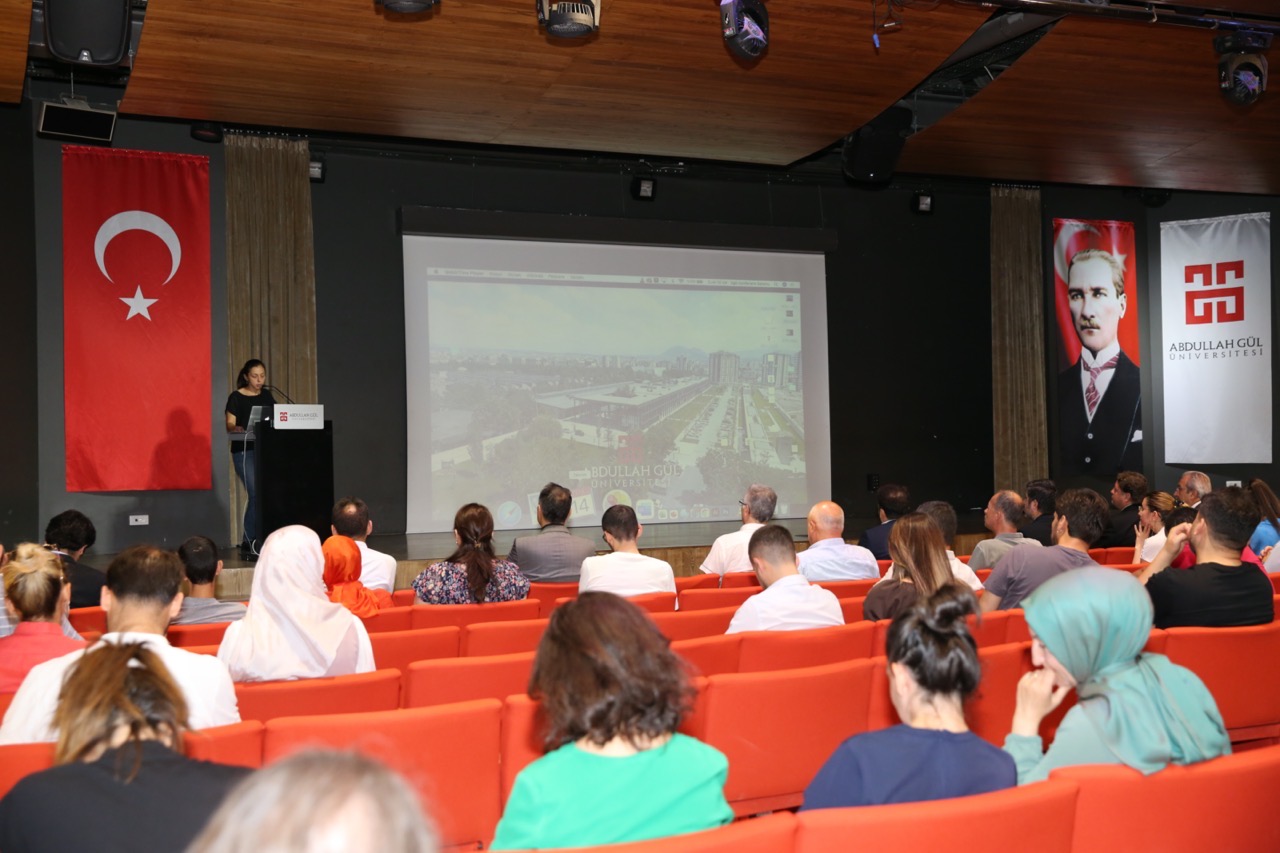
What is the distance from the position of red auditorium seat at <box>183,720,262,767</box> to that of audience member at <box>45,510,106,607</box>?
9.55ft

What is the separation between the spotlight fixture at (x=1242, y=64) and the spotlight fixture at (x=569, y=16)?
14.4ft

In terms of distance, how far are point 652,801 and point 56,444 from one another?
851 centimetres

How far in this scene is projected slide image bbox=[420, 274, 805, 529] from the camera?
32.9 feet

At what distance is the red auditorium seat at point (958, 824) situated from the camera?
1661 mm

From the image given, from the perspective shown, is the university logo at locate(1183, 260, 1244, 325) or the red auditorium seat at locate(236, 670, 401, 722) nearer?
the red auditorium seat at locate(236, 670, 401, 722)

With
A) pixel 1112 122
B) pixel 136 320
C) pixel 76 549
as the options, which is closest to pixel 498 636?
pixel 76 549

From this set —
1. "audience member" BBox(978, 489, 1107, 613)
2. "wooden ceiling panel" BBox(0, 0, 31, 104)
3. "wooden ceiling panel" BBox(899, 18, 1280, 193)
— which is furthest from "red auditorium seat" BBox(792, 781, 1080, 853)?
"wooden ceiling panel" BBox(0, 0, 31, 104)

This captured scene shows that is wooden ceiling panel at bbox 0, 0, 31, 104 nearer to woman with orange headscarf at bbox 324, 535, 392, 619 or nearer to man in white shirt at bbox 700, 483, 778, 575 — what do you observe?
woman with orange headscarf at bbox 324, 535, 392, 619

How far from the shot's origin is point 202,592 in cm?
425

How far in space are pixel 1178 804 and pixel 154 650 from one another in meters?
2.02

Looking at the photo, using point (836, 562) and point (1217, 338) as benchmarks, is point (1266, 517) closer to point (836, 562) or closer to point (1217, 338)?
point (836, 562)

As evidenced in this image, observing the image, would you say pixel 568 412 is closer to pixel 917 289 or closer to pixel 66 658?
pixel 917 289

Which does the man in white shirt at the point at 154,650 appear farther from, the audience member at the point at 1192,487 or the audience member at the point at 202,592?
the audience member at the point at 1192,487

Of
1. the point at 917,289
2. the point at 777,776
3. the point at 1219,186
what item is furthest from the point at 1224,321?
the point at 777,776
